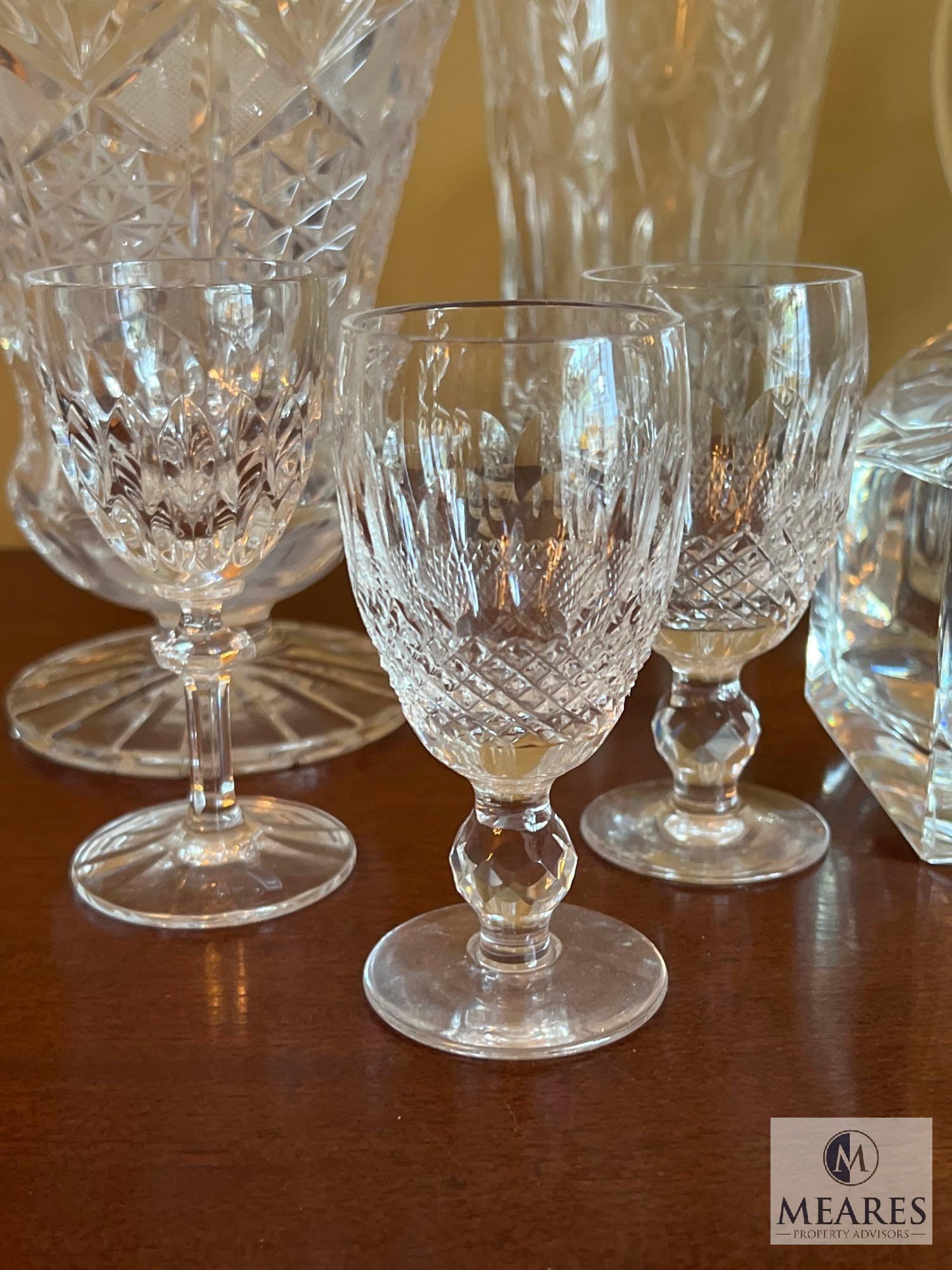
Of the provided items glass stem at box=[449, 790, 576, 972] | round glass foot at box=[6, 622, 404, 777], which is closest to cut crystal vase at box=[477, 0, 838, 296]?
round glass foot at box=[6, 622, 404, 777]

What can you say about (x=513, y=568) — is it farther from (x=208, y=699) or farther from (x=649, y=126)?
(x=649, y=126)

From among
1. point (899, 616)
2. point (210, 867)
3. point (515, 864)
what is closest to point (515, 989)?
point (515, 864)

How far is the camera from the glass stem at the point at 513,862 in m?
0.41

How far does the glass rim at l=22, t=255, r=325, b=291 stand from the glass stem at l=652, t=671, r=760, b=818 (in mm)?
215

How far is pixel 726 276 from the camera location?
527 mm

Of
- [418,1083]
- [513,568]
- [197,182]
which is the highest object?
[197,182]

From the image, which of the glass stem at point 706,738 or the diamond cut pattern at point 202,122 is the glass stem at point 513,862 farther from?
the diamond cut pattern at point 202,122

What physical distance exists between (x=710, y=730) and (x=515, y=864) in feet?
0.48

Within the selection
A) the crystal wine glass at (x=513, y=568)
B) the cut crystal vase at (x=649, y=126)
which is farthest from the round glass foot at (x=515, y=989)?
the cut crystal vase at (x=649, y=126)

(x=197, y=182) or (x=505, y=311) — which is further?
(x=197, y=182)

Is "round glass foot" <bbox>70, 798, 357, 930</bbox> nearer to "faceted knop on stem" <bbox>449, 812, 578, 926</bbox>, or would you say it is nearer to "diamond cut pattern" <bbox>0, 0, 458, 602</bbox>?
"faceted knop on stem" <bbox>449, 812, 578, 926</bbox>

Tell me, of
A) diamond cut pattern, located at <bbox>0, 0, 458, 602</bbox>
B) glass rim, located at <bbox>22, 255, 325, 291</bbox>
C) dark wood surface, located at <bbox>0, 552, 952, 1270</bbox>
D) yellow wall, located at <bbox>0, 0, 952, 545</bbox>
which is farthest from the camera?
yellow wall, located at <bbox>0, 0, 952, 545</bbox>

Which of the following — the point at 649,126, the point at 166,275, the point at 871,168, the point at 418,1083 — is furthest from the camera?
the point at 871,168

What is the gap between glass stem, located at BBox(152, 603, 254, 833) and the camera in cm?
49
